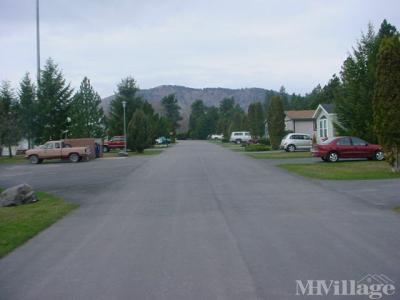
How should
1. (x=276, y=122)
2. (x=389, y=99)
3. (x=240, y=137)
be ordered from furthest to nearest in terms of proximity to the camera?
(x=240, y=137) → (x=276, y=122) → (x=389, y=99)

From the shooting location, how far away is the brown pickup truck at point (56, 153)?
38.9m

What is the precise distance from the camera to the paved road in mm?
6602

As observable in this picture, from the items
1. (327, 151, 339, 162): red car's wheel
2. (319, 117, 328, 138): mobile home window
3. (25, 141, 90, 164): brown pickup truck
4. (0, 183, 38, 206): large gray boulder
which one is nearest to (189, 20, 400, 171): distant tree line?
(327, 151, 339, 162): red car's wheel

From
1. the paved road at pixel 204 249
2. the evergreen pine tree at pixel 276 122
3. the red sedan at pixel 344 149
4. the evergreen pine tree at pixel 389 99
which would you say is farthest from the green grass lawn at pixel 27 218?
the evergreen pine tree at pixel 276 122

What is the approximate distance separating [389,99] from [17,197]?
14.8m

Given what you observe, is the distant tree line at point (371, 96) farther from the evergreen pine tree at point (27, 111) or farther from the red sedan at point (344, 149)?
the evergreen pine tree at point (27, 111)

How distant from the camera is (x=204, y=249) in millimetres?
8672

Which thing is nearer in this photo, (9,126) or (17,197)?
(17,197)

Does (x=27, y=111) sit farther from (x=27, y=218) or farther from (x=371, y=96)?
(x=27, y=218)

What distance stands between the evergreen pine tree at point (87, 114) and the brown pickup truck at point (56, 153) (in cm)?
1364

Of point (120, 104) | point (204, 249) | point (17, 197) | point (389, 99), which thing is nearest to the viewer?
point (204, 249)

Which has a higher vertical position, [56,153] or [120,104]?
[120,104]

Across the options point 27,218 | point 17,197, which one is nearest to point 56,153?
point 17,197

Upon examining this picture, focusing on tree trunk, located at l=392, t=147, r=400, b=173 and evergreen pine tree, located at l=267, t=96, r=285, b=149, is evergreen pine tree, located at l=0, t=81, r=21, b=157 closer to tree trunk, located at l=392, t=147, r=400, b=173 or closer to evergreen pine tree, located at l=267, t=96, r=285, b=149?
evergreen pine tree, located at l=267, t=96, r=285, b=149
